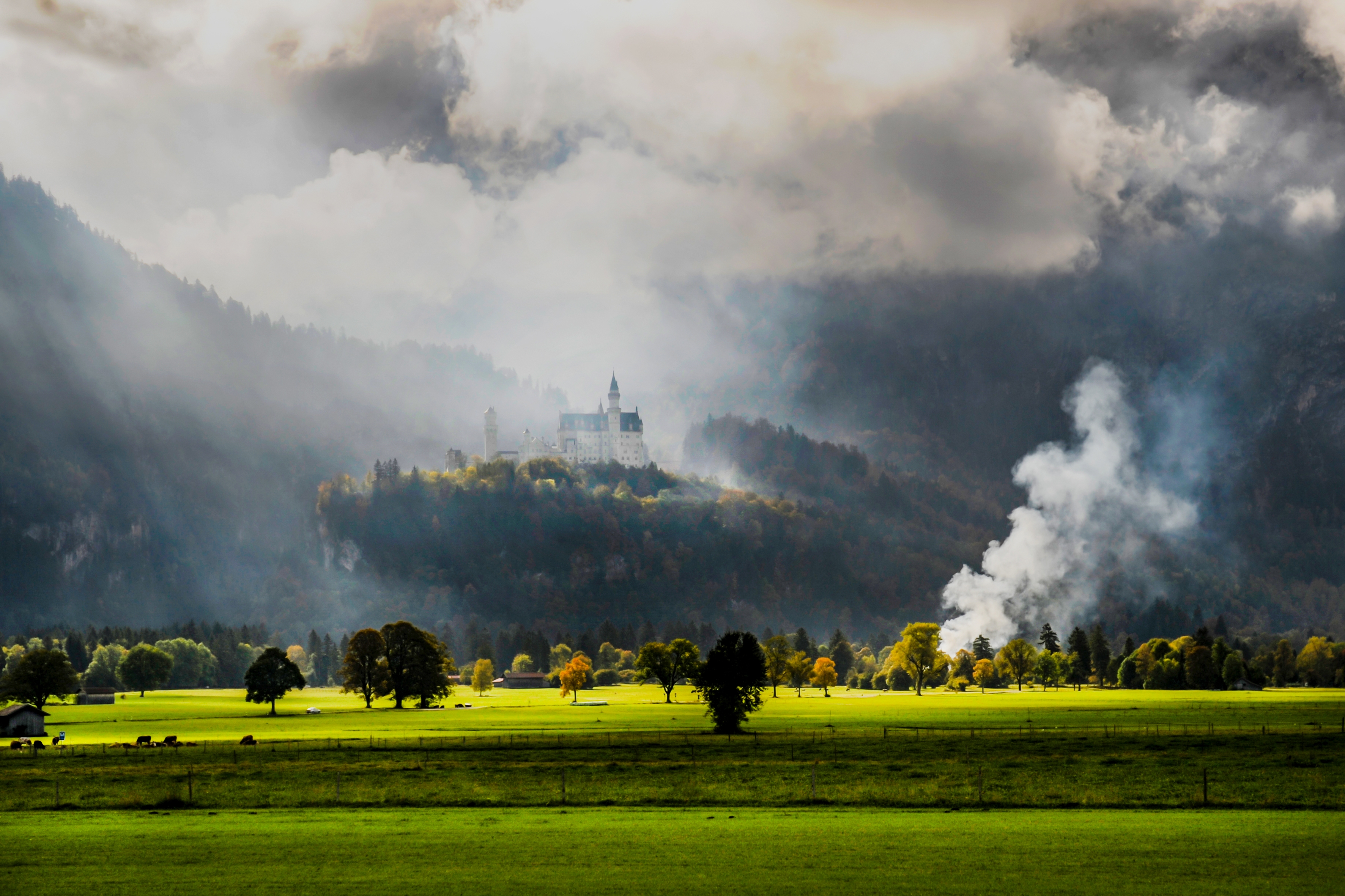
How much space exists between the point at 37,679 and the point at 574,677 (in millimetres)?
67982

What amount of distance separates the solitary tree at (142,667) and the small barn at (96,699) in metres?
3.99

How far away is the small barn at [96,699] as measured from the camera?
488 ft

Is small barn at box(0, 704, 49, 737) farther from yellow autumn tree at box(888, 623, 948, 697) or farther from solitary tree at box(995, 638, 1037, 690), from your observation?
solitary tree at box(995, 638, 1037, 690)

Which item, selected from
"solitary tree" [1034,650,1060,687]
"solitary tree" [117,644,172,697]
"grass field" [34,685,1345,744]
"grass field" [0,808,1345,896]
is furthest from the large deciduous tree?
"solitary tree" [1034,650,1060,687]

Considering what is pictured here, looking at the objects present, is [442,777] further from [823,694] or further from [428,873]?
[823,694]

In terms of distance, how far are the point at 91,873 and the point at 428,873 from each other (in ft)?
31.0

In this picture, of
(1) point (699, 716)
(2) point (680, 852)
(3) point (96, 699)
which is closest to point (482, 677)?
(3) point (96, 699)

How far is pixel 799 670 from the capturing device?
176m

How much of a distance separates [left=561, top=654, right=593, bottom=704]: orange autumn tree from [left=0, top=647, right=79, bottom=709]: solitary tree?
6311cm

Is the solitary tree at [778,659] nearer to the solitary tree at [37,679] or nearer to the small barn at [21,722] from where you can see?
the solitary tree at [37,679]

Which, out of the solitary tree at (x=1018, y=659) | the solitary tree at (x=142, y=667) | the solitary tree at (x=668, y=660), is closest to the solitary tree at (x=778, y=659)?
the solitary tree at (x=668, y=660)

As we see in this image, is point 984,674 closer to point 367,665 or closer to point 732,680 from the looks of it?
point 367,665

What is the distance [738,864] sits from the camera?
31828 mm

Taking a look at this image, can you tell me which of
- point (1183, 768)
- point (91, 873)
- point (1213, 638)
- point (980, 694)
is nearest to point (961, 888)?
point (91, 873)
